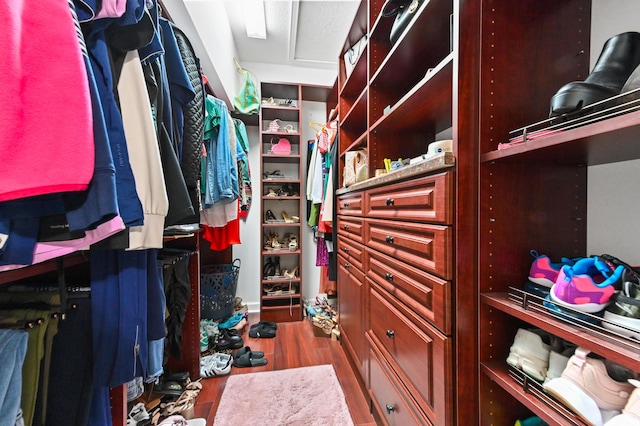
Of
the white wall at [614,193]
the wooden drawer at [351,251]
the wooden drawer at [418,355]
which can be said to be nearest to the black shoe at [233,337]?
the wooden drawer at [351,251]

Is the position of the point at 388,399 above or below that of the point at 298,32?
below

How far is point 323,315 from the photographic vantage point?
225 centimetres

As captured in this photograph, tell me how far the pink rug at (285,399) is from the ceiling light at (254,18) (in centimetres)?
270

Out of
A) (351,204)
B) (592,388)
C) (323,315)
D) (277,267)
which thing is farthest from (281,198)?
(592,388)

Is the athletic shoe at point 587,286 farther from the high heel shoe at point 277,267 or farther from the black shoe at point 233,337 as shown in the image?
the high heel shoe at point 277,267

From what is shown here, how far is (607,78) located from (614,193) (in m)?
0.33

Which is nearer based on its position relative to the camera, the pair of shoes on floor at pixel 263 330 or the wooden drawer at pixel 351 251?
the wooden drawer at pixel 351 251

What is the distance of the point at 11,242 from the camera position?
365mm

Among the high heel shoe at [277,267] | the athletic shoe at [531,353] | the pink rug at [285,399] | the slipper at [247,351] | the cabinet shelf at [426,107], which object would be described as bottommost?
the pink rug at [285,399]

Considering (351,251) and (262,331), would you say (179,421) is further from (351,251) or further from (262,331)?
(351,251)

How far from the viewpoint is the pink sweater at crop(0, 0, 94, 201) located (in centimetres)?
31

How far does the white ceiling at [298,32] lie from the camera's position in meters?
1.95

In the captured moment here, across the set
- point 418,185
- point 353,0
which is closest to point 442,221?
point 418,185

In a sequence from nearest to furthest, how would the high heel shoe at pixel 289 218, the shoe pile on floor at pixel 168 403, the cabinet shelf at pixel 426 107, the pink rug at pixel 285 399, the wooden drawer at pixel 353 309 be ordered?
the cabinet shelf at pixel 426 107 → the shoe pile on floor at pixel 168 403 → the pink rug at pixel 285 399 → the wooden drawer at pixel 353 309 → the high heel shoe at pixel 289 218
